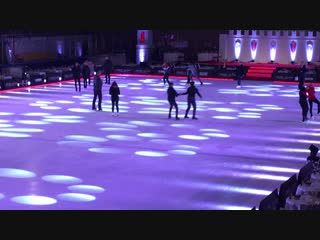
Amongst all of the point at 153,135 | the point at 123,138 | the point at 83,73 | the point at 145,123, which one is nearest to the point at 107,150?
the point at 123,138

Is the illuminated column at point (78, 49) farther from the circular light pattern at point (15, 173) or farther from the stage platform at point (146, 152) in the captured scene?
the circular light pattern at point (15, 173)

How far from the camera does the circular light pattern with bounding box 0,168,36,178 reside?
12487mm

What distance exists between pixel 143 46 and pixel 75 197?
94.3 feet

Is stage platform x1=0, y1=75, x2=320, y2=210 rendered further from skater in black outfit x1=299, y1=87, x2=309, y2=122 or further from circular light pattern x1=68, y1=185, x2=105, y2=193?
skater in black outfit x1=299, y1=87, x2=309, y2=122

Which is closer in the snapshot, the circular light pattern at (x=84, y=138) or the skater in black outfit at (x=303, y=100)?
the circular light pattern at (x=84, y=138)

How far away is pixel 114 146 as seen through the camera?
15.4 metres

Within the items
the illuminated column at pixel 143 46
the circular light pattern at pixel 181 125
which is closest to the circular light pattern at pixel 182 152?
the circular light pattern at pixel 181 125

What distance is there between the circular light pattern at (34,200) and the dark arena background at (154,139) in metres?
0.02

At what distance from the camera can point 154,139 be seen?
16.3m

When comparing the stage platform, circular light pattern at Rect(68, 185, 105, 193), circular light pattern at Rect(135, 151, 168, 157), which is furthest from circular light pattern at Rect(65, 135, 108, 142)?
circular light pattern at Rect(68, 185, 105, 193)

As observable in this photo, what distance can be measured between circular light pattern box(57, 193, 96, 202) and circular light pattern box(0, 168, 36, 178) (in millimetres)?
1571

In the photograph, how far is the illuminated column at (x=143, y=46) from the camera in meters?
39.2

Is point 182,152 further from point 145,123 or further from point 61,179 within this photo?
point 145,123
